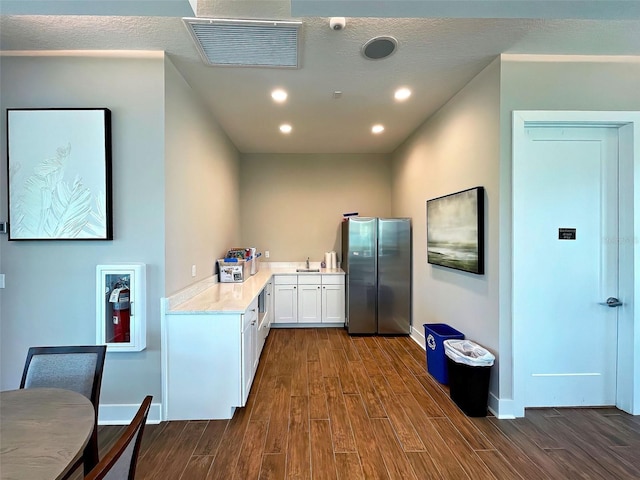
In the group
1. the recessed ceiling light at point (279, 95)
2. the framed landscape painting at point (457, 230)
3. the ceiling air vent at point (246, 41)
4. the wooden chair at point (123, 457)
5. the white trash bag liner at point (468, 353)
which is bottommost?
the white trash bag liner at point (468, 353)

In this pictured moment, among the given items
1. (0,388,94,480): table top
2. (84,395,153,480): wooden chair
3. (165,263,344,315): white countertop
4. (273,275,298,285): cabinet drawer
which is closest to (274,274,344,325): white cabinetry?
(273,275,298,285): cabinet drawer

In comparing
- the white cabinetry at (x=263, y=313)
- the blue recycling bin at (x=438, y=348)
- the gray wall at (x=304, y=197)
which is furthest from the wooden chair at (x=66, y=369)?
the gray wall at (x=304, y=197)

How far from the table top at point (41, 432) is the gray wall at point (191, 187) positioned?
1.09 meters

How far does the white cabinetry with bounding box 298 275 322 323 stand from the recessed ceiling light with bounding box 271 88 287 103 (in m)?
2.57

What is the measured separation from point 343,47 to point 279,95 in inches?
36.6

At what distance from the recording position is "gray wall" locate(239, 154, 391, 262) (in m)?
5.04

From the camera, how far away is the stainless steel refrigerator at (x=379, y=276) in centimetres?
419

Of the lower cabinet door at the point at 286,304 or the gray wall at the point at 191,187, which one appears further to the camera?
the lower cabinet door at the point at 286,304

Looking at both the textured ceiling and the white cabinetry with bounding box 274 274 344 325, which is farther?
the white cabinetry with bounding box 274 274 344 325

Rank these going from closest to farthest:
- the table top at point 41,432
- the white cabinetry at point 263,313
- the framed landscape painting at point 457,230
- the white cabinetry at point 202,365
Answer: the table top at point 41,432
the white cabinetry at point 202,365
the framed landscape painting at point 457,230
the white cabinetry at point 263,313

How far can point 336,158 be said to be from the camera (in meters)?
5.07

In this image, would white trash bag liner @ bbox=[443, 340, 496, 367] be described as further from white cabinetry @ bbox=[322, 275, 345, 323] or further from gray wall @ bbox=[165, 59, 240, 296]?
gray wall @ bbox=[165, 59, 240, 296]

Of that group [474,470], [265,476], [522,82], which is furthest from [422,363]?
[522,82]

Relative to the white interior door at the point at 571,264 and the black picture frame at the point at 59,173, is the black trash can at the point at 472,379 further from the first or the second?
the black picture frame at the point at 59,173
